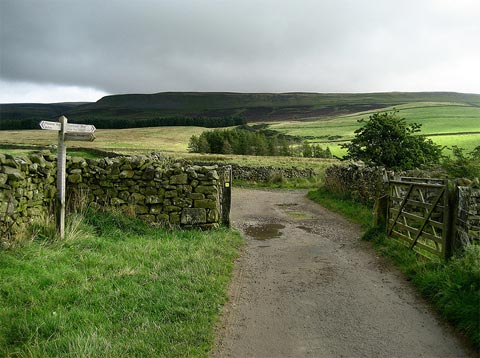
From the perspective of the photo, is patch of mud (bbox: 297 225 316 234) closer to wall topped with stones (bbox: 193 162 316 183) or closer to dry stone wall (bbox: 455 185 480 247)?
dry stone wall (bbox: 455 185 480 247)

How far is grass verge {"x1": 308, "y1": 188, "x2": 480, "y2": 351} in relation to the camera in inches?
201

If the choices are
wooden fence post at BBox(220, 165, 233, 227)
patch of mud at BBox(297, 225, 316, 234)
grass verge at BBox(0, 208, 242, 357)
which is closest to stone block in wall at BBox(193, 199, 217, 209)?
wooden fence post at BBox(220, 165, 233, 227)

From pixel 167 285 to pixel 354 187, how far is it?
13.9m

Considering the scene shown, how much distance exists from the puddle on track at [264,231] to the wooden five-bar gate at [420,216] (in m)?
3.40

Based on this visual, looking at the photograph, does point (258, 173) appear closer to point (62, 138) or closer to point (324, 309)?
point (62, 138)

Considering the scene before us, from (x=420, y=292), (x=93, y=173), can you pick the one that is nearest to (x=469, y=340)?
(x=420, y=292)

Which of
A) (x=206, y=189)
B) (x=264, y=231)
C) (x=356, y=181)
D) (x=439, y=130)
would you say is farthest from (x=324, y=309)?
(x=439, y=130)

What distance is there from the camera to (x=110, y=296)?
5902 mm

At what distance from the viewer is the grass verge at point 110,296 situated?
4.57 meters

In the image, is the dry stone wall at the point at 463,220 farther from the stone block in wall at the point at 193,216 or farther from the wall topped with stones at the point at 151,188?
the stone block in wall at the point at 193,216

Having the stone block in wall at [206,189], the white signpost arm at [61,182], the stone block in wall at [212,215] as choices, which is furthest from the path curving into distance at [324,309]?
the white signpost arm at [61,182]

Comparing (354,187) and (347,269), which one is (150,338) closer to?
(347,269)

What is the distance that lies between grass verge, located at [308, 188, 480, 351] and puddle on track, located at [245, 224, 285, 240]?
11.1ft

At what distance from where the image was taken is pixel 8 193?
7.86 m
